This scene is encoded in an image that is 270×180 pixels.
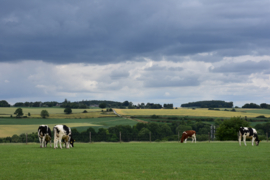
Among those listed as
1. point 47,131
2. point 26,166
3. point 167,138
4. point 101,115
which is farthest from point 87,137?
point 101,115

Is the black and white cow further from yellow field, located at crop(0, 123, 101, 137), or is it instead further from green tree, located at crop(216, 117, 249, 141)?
yellow field, located at crop(0, 123, 101, 137)

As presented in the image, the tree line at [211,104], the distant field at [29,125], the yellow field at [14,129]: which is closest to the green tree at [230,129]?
the distant field at [29,125]

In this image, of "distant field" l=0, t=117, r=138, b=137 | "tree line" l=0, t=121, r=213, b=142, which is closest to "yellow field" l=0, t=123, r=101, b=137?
"distant field" l=0, t=117, r=138, b=137

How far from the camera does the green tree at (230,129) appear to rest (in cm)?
5966

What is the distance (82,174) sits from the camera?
11.4 metres

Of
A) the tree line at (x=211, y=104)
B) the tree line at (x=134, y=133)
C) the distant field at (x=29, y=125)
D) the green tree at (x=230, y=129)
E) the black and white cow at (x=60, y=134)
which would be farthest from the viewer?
the tree line at (x=211, y=104)

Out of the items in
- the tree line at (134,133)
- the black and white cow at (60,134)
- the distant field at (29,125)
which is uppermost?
the black and white cow at (60,134)

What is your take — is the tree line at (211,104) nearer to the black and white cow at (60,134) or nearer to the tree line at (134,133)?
the tree line at (134,133)

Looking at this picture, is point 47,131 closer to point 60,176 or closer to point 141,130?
point 60,176

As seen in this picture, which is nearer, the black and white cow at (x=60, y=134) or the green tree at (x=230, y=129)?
the black and white cow at (x=60, y=134)

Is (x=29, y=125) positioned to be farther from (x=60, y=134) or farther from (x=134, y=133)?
(x=60, y=134)

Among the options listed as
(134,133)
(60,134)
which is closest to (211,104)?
(134,133)

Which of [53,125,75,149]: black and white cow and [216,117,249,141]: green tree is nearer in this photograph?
[53,125,75,149]: black and white cow

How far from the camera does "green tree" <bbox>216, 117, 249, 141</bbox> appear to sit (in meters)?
59.7
